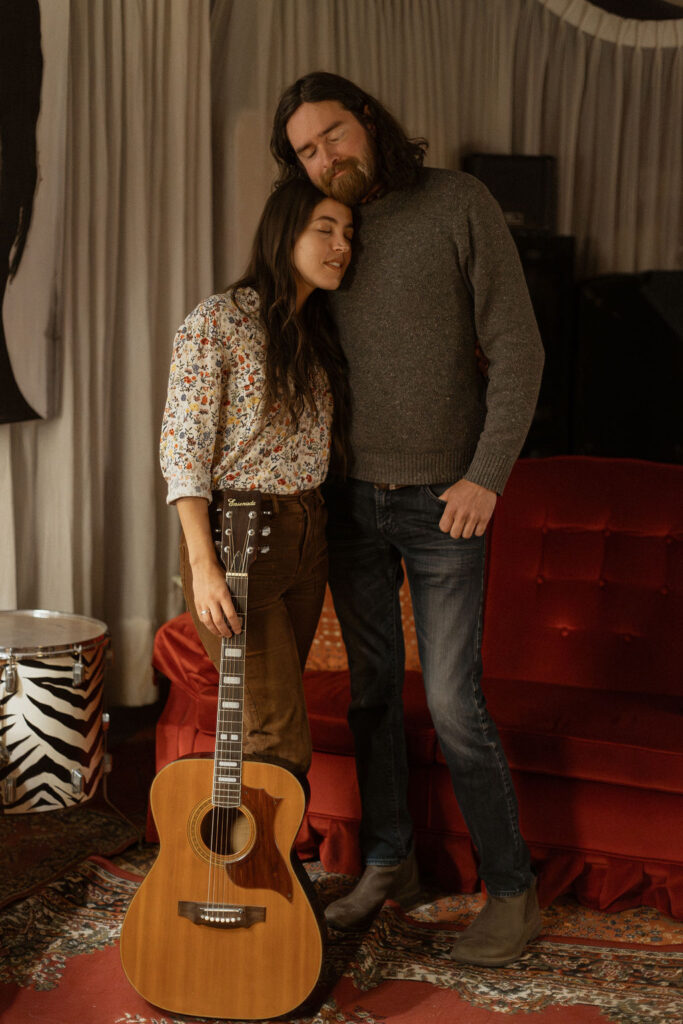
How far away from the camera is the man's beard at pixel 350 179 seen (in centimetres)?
180

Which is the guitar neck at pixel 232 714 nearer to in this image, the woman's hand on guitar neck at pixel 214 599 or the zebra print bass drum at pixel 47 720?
the woman's hand on guitar neck at pixel 214 599

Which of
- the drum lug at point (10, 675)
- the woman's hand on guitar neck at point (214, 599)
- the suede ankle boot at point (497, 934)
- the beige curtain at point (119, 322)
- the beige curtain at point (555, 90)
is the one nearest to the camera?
the woman's hand on guitar neck at point (214, 599)

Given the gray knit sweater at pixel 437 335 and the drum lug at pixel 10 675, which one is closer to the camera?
the gray knit sweater at pixel 437 335

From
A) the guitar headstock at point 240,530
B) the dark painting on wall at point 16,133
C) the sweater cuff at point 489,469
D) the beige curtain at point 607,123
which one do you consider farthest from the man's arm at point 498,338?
the beige curtain at point 607,123

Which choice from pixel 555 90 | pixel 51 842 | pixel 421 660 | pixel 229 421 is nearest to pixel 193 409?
pixel 229 421

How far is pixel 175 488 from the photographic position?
168 centimetres

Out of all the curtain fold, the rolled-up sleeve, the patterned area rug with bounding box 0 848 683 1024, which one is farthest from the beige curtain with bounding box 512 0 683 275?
the patterned area rug with bounding box 0 848 683 1024

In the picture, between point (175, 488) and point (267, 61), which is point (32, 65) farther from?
point (175, 488)

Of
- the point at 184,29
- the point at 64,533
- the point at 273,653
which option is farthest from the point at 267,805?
the point at 184,29

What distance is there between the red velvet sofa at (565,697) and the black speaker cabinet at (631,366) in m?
1.28

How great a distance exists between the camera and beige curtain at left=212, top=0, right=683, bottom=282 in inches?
146

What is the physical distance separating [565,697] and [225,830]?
990 mm

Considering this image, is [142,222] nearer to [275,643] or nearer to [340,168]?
[340,168]

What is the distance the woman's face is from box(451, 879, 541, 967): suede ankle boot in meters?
1.26
